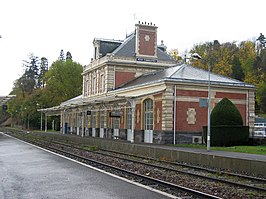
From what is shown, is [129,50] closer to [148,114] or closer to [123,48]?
[123,48]

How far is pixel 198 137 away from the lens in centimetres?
3195

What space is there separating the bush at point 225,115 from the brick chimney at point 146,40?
19145 millimetres

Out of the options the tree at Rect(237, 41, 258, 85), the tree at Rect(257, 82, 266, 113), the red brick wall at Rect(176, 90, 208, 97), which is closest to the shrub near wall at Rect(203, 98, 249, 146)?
the red brick wall at Rect(176, 90, 208, 97)

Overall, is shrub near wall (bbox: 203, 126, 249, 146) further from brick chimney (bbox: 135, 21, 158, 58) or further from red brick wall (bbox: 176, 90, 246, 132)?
brick chimney (bbox: 135, 21, 158, 58)

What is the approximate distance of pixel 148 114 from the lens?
3400cm

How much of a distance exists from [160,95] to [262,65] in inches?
1717

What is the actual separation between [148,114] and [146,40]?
51.2ft

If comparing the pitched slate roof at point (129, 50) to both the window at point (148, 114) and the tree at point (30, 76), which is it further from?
the tree at point (30, 76)

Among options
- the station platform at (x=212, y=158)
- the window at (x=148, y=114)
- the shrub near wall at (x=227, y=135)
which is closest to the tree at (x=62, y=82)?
the window at (x=148, y=114)

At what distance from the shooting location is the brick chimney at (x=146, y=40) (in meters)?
46.6

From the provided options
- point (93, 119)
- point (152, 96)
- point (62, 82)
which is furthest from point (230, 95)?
point (62, 82)

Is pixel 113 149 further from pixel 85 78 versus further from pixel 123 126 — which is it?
pixel 85 78

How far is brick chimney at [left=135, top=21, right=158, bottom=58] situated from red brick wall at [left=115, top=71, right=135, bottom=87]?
7.95ft

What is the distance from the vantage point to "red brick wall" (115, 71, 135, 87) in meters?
45.3
